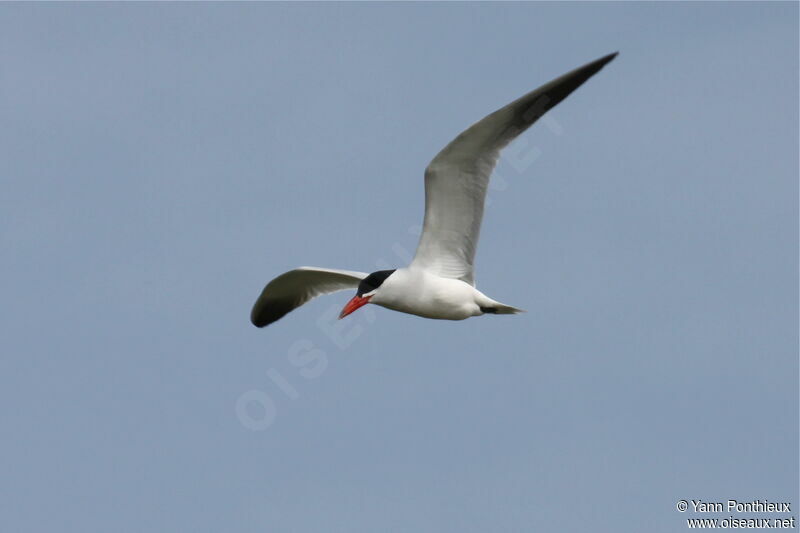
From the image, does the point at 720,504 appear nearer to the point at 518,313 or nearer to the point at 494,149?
the point at 518,313

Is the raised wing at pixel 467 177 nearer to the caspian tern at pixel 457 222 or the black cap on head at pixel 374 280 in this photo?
the caspian tern at pixel 457 222

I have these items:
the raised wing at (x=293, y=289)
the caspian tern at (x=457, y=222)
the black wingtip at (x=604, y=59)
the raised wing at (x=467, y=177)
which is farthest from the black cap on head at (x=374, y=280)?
the black wingtip at (x=604, y=59)

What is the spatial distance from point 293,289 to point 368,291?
2715mm

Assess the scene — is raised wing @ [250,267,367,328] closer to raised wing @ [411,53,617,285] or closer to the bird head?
the bird head

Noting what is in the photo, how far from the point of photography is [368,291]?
1415 centimetres

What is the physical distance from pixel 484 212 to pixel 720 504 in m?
3.82

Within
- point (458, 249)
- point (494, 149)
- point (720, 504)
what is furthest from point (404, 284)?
point (720, 504)

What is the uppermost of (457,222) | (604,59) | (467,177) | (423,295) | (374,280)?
(604,59)

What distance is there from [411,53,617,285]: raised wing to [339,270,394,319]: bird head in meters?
0.39

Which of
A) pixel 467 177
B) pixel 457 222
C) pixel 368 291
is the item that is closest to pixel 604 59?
pixel 467 177

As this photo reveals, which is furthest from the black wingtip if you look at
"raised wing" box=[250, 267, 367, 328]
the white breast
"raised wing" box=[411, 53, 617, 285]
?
"raised wing" box=[250, 267, 367, 328]

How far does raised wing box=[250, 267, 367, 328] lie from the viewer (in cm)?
1614

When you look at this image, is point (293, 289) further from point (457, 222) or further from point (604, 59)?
point (604, 59)

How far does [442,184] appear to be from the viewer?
537 inches
